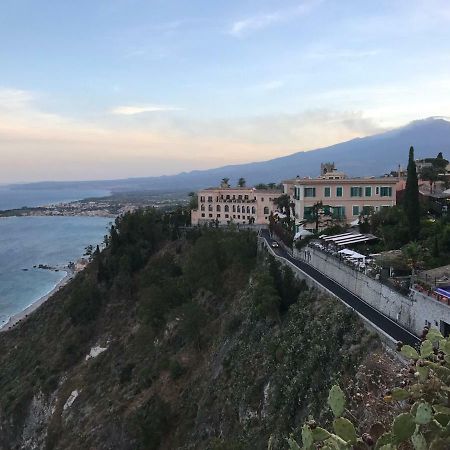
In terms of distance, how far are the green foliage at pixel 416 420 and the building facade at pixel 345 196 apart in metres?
37.2

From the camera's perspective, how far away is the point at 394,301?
854 inches

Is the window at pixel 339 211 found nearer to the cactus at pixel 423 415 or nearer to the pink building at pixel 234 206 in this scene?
the pink building at pixel 234 206

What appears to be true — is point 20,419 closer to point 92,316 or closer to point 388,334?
point 92,316

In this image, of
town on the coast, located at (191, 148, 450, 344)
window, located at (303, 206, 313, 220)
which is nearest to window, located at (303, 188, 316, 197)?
town on the coast, located at (191, 148, 450, 344)

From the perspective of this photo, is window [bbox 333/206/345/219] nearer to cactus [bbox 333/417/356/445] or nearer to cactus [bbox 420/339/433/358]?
cactus [bbox 420/339/433/358]

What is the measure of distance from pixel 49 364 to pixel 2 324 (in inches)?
1200

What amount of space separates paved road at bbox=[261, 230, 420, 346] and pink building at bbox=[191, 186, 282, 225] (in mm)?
30343

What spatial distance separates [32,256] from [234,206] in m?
81.4

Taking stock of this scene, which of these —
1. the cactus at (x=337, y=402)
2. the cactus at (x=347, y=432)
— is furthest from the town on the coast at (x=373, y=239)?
the cactus at (x=347, y=432)

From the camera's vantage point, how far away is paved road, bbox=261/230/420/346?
18.9 metres

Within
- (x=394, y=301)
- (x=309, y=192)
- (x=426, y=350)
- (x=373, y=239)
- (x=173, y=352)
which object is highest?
(x=309, y=192)

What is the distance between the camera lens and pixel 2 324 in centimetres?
7388

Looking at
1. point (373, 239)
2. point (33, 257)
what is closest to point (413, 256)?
point (373, 239)

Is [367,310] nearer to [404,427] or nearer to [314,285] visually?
[314,285]
